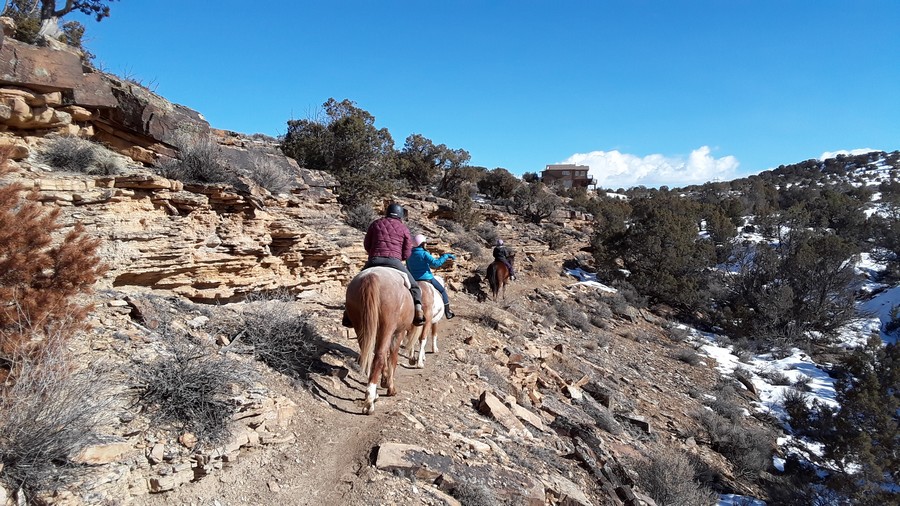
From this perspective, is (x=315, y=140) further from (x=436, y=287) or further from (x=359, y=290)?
(x=359, y=290)

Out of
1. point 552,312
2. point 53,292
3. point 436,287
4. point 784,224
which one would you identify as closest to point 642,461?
point 436,287

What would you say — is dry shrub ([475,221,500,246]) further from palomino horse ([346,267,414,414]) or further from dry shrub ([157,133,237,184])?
palomino horse ([346,267,414,414])

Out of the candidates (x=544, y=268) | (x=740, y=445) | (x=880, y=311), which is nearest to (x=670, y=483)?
(x=740, y=445)

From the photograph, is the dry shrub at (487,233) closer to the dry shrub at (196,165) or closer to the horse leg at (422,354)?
the dry shrub at (196,165)

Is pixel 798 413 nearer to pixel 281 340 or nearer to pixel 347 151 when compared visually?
pixel 281 340

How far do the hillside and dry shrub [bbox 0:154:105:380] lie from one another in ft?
1.07

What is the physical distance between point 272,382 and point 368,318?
4.61ft

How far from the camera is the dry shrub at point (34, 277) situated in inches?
137

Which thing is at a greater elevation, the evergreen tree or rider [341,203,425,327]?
the evergreen tree

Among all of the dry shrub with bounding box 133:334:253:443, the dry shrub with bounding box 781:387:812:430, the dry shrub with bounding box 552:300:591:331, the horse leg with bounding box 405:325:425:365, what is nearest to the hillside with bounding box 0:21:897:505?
the dry shrub with bounding box 133:334:253:443

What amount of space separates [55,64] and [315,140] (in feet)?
32.5

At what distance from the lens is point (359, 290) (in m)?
4.78

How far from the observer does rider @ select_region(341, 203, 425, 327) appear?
5.34m

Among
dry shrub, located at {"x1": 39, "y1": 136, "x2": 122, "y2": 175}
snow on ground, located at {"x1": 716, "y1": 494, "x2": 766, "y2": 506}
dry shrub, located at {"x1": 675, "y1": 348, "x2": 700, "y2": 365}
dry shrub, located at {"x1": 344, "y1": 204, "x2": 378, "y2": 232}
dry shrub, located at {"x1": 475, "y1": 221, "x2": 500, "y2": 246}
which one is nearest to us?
dry shrub, located at {"x1": 39, "y1": 136, "x2": 122, "y2": 175}
